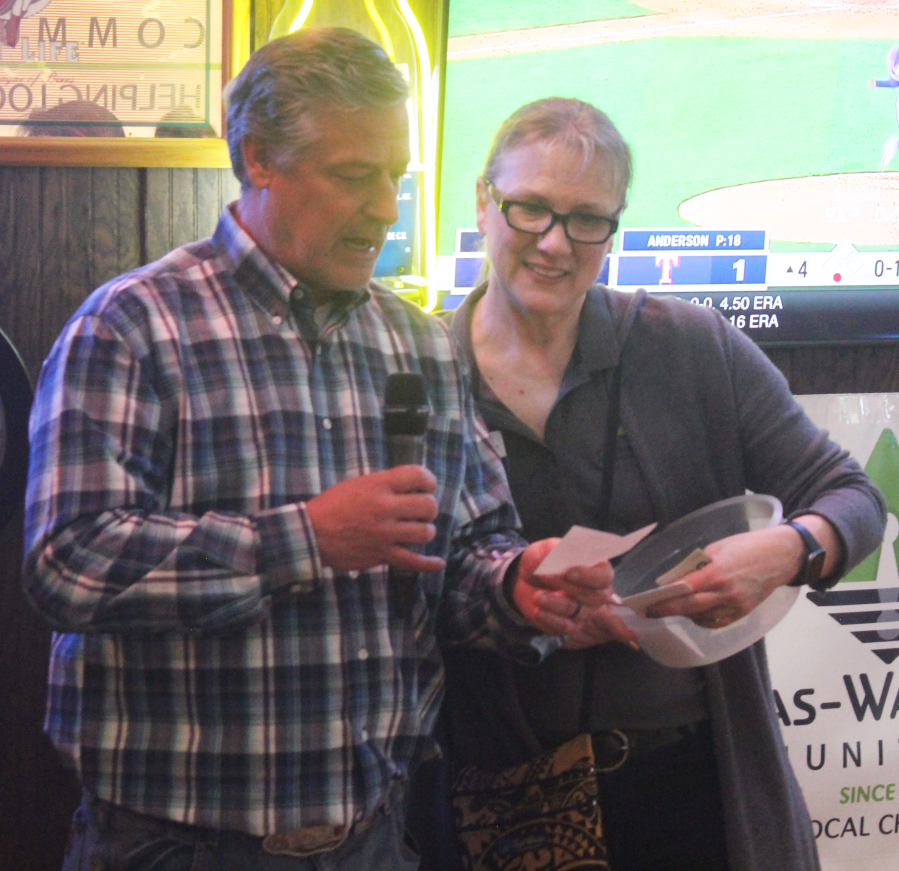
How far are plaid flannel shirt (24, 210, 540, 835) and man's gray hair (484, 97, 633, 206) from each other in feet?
1.62

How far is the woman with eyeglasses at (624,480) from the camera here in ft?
5.28

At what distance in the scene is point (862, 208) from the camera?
2.55 meters

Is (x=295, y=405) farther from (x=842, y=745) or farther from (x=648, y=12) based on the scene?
(x=842, y=745)

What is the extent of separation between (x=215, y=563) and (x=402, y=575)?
0.26m

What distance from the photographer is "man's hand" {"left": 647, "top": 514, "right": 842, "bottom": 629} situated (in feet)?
4.74

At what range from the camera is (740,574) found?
1.46 meters

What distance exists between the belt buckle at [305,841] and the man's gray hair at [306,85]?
0.88 meters

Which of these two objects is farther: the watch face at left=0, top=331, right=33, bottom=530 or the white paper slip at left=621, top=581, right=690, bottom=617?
the watch face at left=0, top=331, right=33, bottom=530

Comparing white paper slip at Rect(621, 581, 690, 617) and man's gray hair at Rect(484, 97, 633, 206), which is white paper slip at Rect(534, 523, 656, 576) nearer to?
white paper slip at Rect(621, 581, 690, 617)

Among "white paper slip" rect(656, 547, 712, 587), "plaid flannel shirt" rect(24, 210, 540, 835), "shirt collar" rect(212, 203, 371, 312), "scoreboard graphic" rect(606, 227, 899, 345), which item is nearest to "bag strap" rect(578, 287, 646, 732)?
"white paper slip" rect(656, 547, 712, 587)

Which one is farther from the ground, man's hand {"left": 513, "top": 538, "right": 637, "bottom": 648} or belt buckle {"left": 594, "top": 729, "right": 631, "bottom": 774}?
man's hand {"left": 513, "top": 538, "right": 637, "bottom": 648}

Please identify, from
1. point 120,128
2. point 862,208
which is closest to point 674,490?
point 862,208

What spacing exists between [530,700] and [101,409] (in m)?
0.86

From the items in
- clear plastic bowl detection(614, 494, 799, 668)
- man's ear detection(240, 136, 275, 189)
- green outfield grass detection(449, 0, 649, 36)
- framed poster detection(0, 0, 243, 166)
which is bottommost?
clear plastic bowl detection(614, 494, 799, 668)
